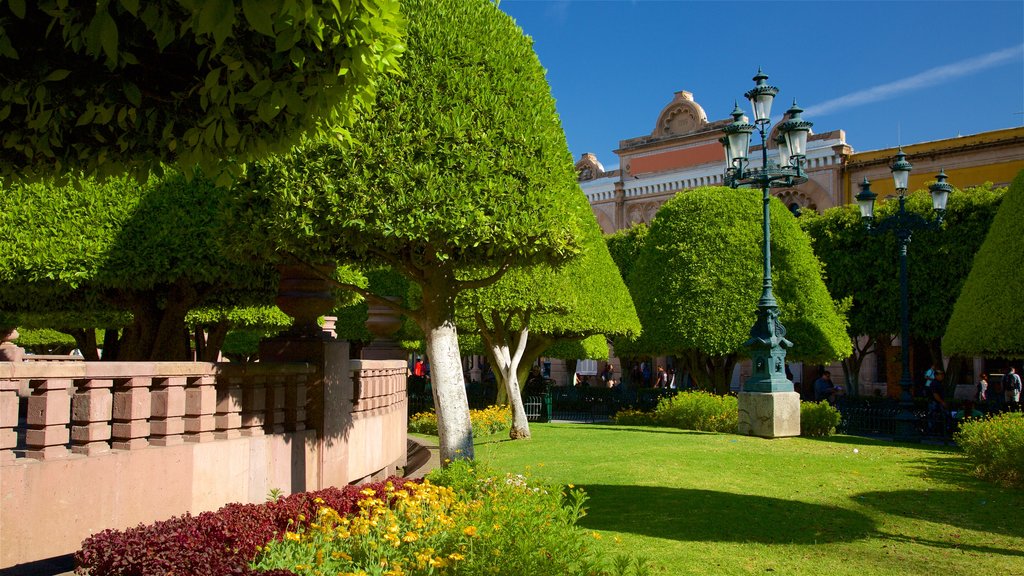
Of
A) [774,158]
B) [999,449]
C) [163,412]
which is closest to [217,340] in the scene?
[163,412]

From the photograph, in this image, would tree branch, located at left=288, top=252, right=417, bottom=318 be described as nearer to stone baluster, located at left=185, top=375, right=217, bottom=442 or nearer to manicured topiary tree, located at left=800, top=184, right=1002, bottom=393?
stone baluster, located at left=185, top=375, right=217, bottom=442

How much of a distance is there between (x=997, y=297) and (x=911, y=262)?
12120 mm

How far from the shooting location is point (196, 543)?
198 inches

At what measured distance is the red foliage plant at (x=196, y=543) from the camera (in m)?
4.54

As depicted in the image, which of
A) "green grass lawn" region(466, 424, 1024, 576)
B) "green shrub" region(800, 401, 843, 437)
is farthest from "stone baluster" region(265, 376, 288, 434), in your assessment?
"green shrub" region(800, 401, 843, 437)

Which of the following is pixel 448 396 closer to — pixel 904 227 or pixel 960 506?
pixel 960 506

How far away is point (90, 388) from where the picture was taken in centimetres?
607

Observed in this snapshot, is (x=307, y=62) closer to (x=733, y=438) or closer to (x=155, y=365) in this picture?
(x=155, y=365)

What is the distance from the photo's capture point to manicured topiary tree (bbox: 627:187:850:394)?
2405 centimetres

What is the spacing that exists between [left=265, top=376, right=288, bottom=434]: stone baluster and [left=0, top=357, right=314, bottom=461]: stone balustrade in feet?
0.03

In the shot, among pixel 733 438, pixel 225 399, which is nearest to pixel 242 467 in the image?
pixel 225 399

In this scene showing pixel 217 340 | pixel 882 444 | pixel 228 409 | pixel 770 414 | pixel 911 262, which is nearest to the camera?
pixel 228 409

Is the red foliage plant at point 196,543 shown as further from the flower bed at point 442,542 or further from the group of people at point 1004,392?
the group of people at point 1004,392

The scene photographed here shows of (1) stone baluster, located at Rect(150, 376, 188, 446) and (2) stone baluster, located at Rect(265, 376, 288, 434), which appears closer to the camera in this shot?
(1) stone baluster, located at Rect(150, 376, 188, 446)
